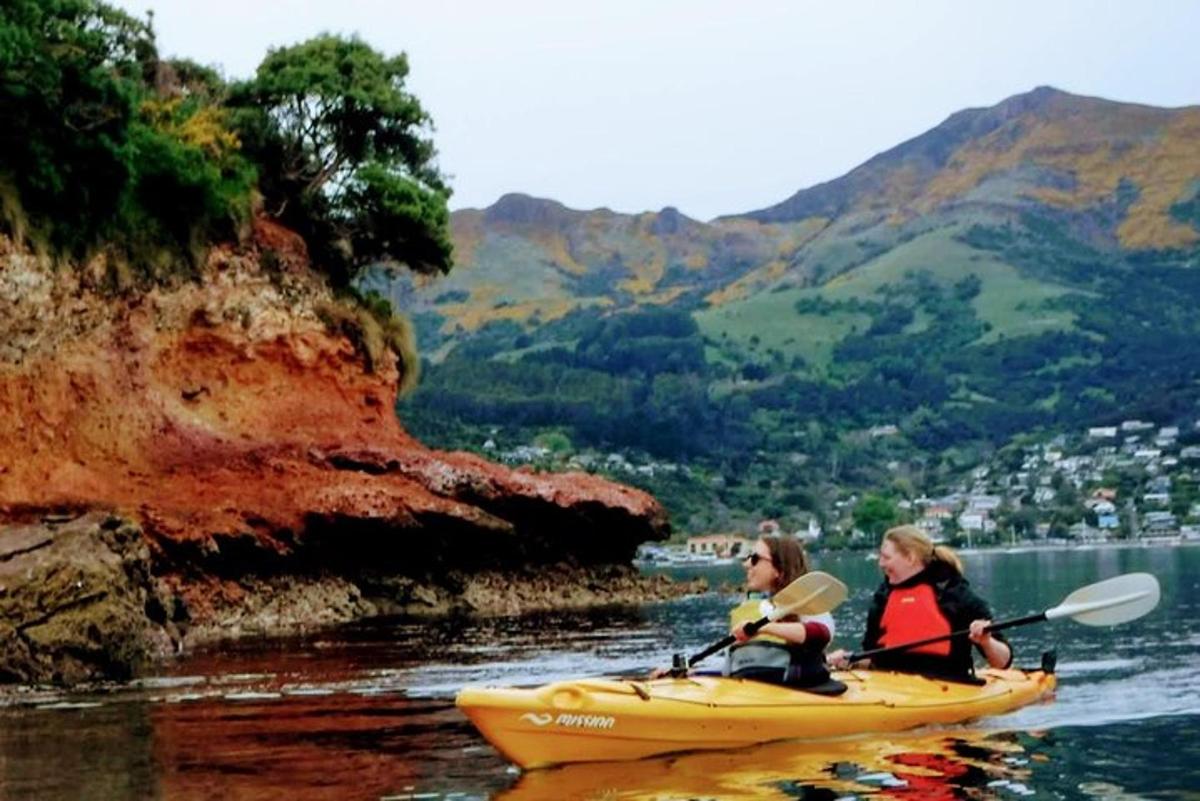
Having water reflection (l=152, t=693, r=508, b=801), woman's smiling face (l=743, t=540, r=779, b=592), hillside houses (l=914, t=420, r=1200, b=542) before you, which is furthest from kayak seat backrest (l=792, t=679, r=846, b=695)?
hillside houses (l=914, t=420, r=1200, b=542)

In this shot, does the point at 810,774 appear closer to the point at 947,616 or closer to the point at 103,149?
→ the point at 947,616

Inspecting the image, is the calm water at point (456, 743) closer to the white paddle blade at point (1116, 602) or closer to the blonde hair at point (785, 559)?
the white paddle blade at point (1116, 602)

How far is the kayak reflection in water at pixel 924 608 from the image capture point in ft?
52.1

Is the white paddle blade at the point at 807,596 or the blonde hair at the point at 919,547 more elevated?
the blonde hair at the point at 919,547

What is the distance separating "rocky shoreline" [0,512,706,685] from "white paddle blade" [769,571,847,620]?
36.3 feet

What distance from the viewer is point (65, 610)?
22141 millimetres

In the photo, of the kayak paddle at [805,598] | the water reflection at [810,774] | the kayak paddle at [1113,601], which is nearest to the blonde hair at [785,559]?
the kayak paddle at [805,598]

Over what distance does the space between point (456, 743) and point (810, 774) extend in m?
3.71

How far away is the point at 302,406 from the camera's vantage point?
39.3 m

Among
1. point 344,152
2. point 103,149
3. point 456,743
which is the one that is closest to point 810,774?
point 456,743

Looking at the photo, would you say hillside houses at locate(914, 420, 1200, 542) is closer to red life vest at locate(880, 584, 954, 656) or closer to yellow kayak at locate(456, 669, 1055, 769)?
red life vest at locate(880, 584, 954, 656)

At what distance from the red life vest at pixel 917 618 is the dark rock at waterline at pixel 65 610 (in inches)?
421

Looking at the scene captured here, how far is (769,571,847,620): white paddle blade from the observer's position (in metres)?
13.9

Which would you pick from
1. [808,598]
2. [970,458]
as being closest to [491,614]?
[808,598]
